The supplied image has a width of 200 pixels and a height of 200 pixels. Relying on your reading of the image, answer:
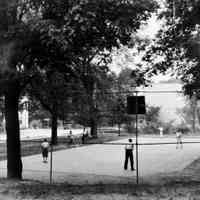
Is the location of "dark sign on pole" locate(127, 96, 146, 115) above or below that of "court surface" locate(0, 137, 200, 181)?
above

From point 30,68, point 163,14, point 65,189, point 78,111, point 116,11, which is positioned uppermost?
point 163,14

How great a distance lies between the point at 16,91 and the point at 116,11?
194 inches

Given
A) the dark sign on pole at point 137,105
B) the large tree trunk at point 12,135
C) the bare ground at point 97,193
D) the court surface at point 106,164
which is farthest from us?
the court surface at point 106,164

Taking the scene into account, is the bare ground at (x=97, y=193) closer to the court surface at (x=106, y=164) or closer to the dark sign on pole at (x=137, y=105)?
the dark sign on pole at (x=137, y=105)

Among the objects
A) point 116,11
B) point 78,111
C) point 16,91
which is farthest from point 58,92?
point 78,111

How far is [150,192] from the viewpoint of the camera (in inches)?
325

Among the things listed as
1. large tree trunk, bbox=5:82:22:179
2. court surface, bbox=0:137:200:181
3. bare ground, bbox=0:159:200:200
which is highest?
large tree trunk, bbox=5:82:22:179

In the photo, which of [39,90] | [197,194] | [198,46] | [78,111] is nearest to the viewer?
[197,194]

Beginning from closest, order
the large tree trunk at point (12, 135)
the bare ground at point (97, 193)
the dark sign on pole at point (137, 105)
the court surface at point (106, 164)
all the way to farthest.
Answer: the bare ground at point (97, 193) < the dark sign on pole at point (137, 105) < the large tree trunk at point (12, 135) < the court surface at point (106, 164)

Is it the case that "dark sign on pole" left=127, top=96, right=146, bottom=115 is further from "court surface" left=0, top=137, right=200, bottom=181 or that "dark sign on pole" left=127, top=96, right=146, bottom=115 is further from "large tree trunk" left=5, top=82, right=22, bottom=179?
"court surface" left=0, top=137, right=200, bottom=181

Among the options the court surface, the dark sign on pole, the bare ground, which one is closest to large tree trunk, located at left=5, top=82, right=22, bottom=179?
the bare ground

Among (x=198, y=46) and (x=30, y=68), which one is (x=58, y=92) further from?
(x=198, y=46)

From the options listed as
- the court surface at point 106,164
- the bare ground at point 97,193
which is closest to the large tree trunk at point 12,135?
the bare ground at point 97,193

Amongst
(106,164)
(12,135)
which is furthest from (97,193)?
(106,164)
